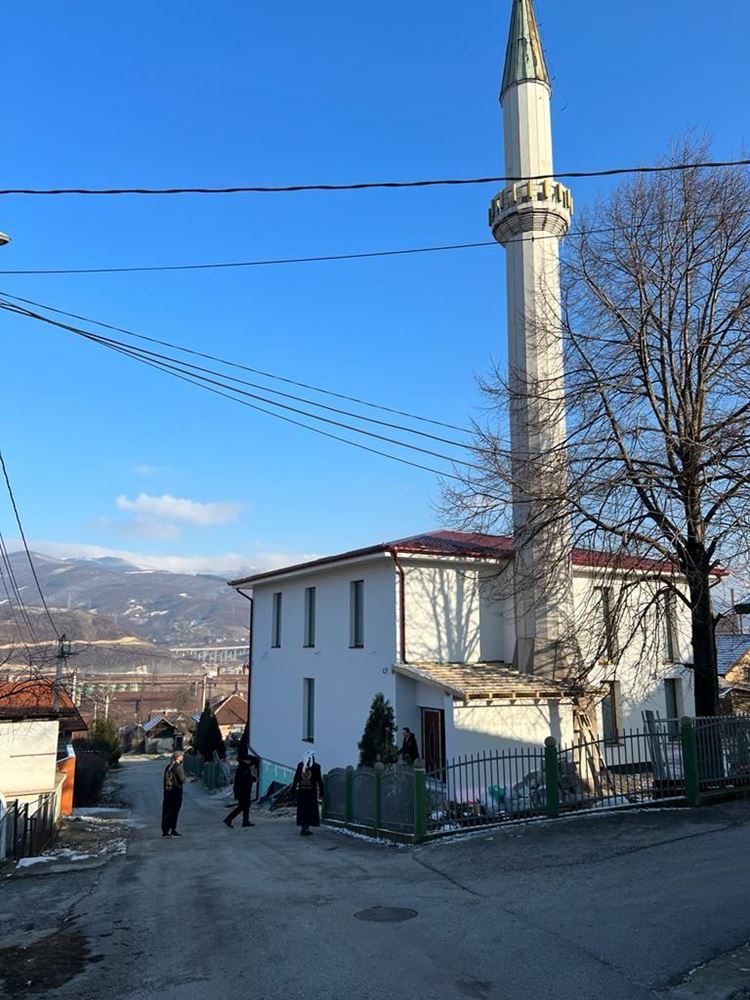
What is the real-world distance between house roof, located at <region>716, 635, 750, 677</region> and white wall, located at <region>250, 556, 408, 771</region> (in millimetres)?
16422

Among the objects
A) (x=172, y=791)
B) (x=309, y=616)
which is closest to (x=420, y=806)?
(x=172, y=791)

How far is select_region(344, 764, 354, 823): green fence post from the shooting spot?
14.8 meters

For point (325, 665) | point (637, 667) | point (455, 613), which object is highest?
point (455, 613)

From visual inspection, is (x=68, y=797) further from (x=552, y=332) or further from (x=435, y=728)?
(x=552, y=332)

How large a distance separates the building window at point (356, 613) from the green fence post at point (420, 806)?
951 cm

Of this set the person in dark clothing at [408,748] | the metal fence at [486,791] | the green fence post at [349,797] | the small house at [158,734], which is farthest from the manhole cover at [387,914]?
the small house at [158,734]

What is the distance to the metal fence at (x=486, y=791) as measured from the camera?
41.1 ft

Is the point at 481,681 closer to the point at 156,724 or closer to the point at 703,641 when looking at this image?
the point at 703,641

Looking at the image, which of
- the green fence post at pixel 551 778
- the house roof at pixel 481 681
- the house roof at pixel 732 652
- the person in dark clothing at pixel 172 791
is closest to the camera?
the green fence post at pixel 551 778

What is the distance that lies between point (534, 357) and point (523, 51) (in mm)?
11770

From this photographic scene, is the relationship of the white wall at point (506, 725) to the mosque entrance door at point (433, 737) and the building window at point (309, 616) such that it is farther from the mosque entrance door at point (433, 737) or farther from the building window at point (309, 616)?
the building window at point (309, 616)

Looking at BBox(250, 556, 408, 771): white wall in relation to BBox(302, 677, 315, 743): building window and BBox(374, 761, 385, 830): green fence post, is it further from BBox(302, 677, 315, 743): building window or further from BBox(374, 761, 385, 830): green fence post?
BBox(374, 761, 385, 830): green fence post

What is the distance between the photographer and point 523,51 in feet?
84.5

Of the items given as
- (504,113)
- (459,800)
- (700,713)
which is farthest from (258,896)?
(504,113)
